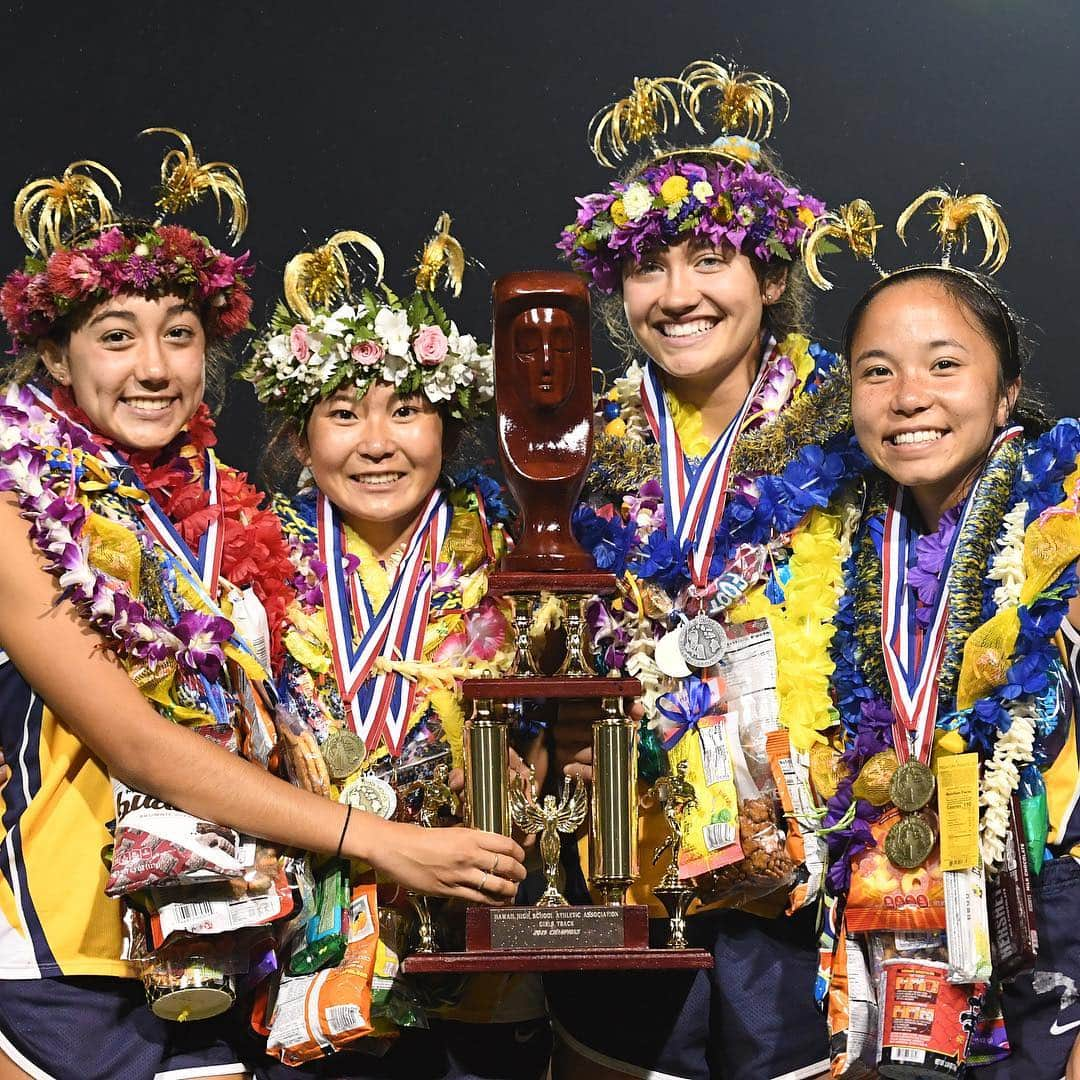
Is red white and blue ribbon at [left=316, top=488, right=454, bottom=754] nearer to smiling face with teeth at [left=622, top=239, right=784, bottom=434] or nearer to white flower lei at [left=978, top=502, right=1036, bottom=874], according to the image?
smiling face with teeth at [left=622, top=239, right=784, bottom=434]

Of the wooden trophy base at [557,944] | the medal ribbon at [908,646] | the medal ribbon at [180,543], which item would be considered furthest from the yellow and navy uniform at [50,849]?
the medal ribbon at [908,646]

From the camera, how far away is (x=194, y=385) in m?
3.24

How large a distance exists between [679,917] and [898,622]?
2.23ft

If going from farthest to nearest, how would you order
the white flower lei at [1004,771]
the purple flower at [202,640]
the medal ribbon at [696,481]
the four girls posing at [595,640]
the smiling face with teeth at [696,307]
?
the smiling face with teeth at [696,307] → the medal ribbon at [696,481] → the purple flower at [202,640] → the four girls posing at [595,640] → the white flower lei at [1004,771]

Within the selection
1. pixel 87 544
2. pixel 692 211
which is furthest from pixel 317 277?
pixel 87 544

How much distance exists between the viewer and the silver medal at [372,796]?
3.14m

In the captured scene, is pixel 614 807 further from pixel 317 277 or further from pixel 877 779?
pixel 317 277

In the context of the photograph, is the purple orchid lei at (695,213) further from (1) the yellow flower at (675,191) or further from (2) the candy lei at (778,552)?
(2) the candy lei at (778,552)

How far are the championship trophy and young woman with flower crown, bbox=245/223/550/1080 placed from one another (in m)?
0.21

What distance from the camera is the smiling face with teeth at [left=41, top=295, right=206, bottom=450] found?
3139mm

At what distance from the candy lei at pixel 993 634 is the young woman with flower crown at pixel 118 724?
0.70m

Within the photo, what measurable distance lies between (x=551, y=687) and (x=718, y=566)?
58 centimetres

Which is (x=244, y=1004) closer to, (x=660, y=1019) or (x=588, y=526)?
(x=660, y=1019)

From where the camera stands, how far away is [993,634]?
2.85 m
